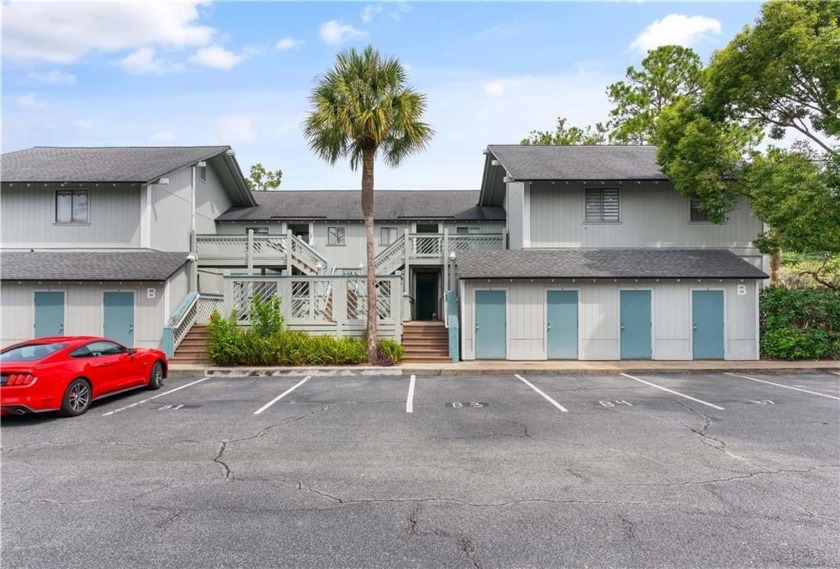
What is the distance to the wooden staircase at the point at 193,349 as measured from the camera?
49.4 ft

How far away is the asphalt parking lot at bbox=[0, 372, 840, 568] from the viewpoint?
3.82 meters

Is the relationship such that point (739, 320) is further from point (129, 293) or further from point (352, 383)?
point (129, 293)

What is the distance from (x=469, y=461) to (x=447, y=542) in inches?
82.8

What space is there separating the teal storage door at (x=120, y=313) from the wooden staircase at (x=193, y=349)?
1.79 m

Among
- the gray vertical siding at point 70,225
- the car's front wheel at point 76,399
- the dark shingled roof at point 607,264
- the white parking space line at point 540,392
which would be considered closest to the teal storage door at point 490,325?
the dark shingled roof at point 607,264

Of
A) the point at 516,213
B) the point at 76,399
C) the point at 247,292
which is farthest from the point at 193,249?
the point at 516,213

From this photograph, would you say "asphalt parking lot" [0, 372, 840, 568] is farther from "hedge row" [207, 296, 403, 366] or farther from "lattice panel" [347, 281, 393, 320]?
"lattice panel" [347, 281, 393, 320]

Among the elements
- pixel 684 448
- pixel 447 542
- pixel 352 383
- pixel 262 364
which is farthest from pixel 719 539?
pixel 262 364

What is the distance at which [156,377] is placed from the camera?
36.1ft

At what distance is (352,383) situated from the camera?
1192 cm

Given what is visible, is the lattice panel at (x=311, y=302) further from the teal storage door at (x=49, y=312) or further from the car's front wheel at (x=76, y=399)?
the teal storage door at (x=49, y=312)

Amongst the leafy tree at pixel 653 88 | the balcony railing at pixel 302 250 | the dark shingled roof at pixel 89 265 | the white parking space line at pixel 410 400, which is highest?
the leafy tree at pixel 653 88

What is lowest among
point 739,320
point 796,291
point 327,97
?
point 739,320

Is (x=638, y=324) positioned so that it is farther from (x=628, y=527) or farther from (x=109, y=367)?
(x=109, y=367)
